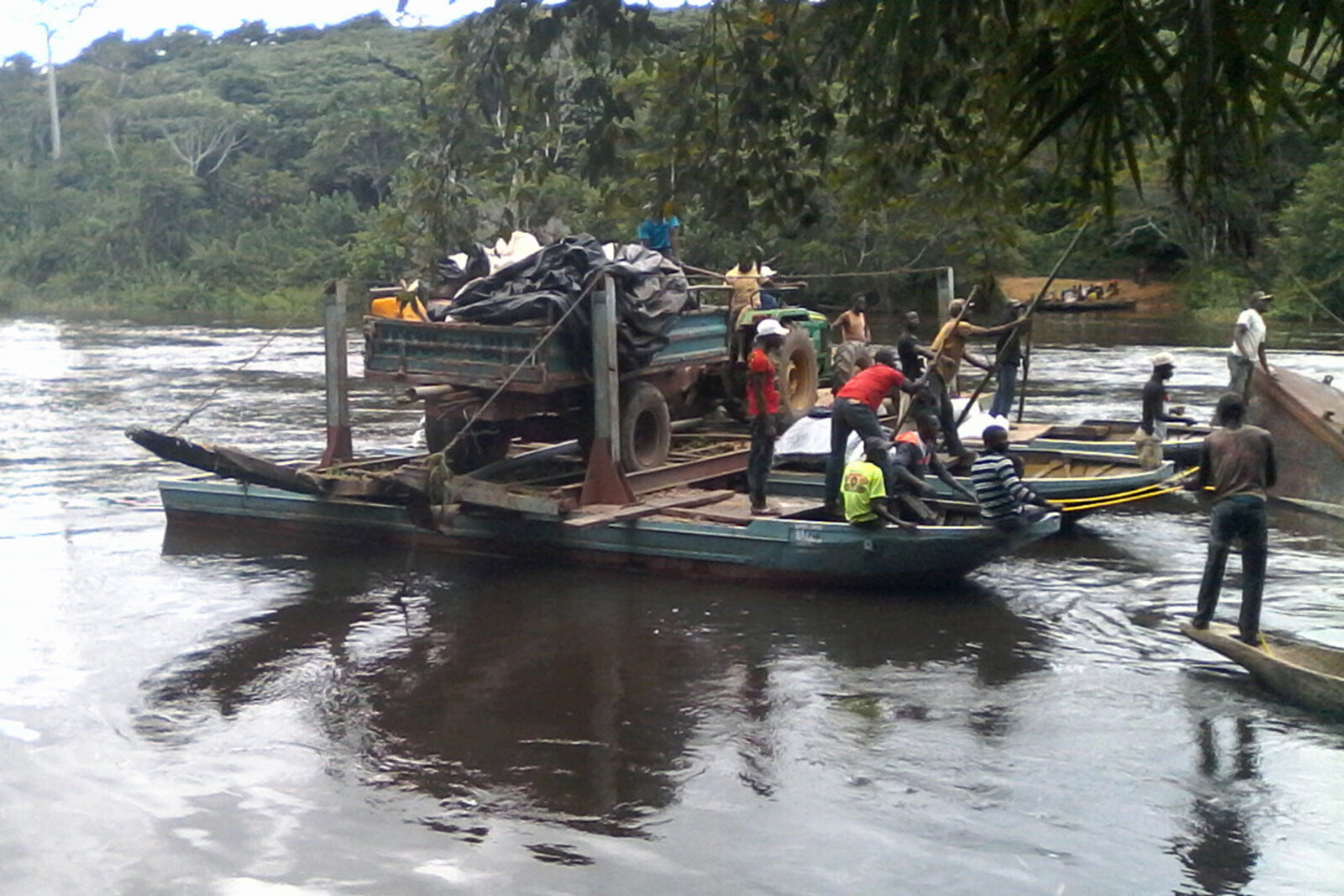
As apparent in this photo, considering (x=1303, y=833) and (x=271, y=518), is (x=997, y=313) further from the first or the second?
(x=1303, y=833)

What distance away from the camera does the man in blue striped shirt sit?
10422 millimetres

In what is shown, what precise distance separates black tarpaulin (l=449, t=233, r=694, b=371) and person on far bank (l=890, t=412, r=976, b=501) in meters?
2.17

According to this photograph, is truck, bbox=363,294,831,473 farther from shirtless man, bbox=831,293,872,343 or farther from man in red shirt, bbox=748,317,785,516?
shirtless man, bbox=831,293,872,343

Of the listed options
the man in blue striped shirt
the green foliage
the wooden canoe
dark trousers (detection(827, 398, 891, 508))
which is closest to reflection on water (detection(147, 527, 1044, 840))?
the man in blue striped shirt

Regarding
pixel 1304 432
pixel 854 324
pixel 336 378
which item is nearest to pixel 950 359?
pixel 854 324

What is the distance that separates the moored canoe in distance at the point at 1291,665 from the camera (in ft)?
26.9

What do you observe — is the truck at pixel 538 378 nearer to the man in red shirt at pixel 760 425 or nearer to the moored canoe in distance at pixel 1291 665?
the man in red shirt at pixel 760 425

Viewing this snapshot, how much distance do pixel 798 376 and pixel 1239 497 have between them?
6713mm

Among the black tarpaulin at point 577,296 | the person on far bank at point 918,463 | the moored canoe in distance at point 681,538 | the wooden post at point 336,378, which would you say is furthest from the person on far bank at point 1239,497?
the wooden post at point 336,378

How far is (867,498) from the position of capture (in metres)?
10.8

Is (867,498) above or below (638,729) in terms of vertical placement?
above

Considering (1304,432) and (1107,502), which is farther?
(1304,432)

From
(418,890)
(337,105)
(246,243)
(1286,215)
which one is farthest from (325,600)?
(337,105)

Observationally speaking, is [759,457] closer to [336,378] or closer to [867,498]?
[867,498]
